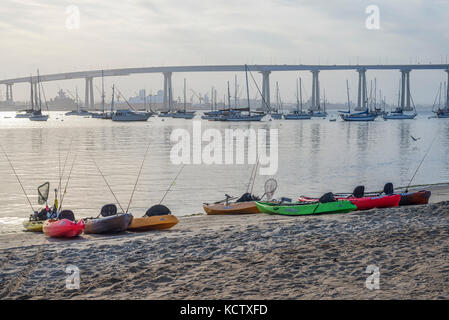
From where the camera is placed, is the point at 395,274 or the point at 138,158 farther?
the point at 138,158

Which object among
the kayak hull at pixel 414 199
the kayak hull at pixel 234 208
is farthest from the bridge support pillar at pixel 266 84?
the kayak hull at pixel 414 199

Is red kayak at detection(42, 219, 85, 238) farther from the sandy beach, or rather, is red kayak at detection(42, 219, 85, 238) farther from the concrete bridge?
the concrete bridge

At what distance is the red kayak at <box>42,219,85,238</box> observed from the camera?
11.2 m

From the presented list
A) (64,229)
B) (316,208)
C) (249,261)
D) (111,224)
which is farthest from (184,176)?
(249,261)

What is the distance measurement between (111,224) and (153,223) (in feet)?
3.20

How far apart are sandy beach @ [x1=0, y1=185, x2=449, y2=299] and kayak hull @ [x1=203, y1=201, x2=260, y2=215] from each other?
9.11ft

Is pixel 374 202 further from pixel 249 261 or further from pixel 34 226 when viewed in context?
pixel 34 226

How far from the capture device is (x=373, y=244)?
29.1 ft

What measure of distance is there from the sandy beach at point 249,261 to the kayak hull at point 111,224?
260mm

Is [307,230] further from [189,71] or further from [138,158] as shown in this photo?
[189,71]

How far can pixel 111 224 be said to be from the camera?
Answer: 1145 cm
